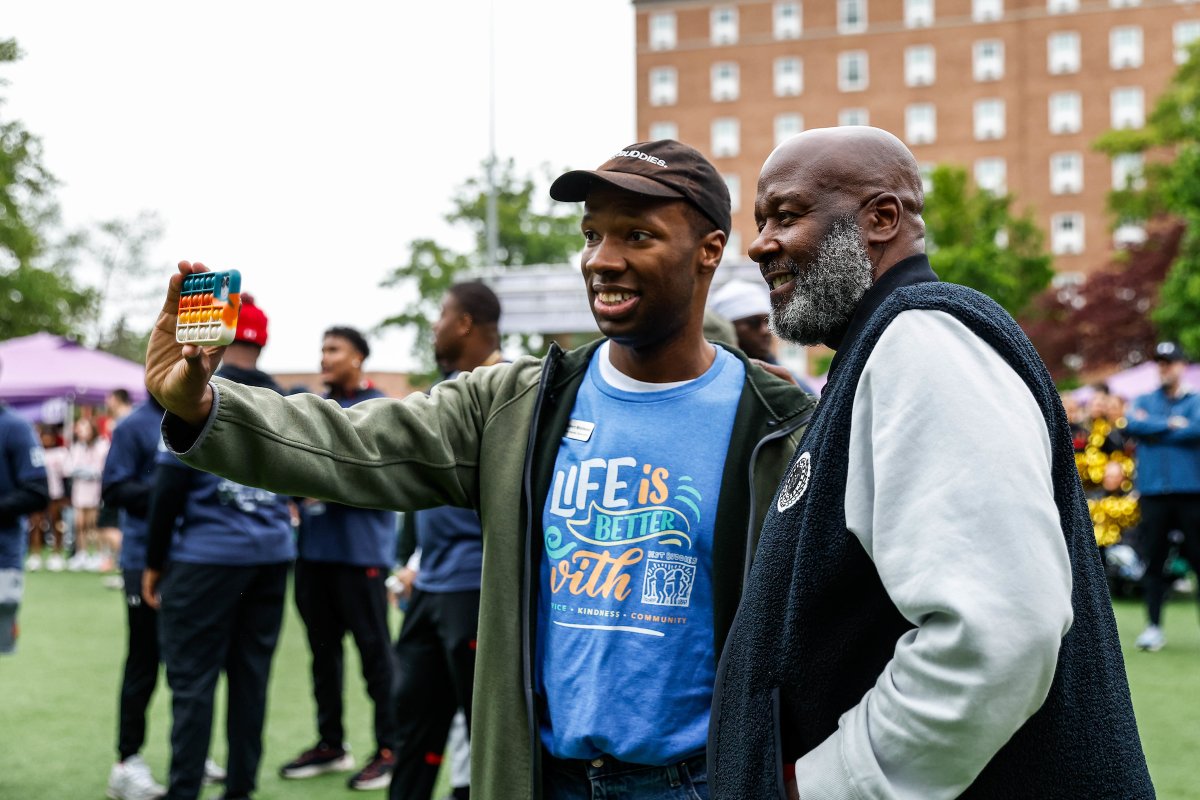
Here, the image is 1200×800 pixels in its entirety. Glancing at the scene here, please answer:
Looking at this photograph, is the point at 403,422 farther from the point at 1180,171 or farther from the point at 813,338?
the point at 1180,171

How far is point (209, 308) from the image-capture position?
6.83ft

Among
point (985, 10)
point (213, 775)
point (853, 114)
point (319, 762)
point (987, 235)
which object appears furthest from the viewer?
point (853, 114)

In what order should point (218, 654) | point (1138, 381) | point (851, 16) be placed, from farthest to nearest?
point (851, 16)
point (1138, 381)
point (218, 654)

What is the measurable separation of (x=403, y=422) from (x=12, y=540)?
14.4 ft

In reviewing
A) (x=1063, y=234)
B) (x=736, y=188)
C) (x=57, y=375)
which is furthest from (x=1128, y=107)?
(x=57, y=375)

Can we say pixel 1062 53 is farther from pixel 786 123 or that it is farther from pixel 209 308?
pixel 209 308

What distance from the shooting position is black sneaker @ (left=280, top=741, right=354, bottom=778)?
657cm

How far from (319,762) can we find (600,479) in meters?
4.73

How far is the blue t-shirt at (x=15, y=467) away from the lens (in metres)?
6.11

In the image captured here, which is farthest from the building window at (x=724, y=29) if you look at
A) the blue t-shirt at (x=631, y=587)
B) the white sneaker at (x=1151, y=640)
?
the blue t-shirt at (x=631, y=587)

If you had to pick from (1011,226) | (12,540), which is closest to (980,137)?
(1011,226)

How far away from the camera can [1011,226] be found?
42.4 metres

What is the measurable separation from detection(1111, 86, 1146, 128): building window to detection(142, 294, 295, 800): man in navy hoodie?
64.6 metres

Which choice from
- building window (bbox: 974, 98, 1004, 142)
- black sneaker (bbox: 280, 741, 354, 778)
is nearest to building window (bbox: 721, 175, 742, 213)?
building window (bbox: 974, 98, 1004, 142)
